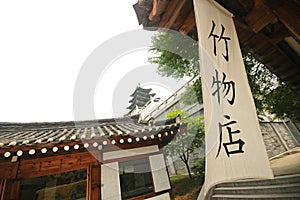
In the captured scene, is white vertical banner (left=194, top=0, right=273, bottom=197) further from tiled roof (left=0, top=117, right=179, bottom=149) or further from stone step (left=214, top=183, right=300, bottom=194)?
stone step (left=214, top=183, right=300, bottom=194)

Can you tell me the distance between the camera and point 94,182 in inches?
172

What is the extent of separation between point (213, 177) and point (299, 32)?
1.97m

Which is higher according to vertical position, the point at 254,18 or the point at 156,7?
the point at 156,7

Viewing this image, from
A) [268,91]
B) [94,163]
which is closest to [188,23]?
[94,163]

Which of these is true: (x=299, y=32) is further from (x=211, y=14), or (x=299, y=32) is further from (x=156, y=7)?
(x=156, y=7)

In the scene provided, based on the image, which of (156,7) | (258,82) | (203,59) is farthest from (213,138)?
(258,82)

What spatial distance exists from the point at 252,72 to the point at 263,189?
460 cm

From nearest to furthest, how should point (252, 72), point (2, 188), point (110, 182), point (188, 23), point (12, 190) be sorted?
1. point (188, 23)
2. point (2, 188)
3. point (12, 190)
4. point (110, 182)
5. point (252, 72)

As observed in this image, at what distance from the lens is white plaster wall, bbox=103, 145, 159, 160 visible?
189 inches

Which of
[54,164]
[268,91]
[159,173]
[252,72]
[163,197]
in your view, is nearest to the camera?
[54,164]

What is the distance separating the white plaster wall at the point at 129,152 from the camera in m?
4.79

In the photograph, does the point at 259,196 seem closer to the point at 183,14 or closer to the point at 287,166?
the point at 287,166

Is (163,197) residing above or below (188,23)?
below

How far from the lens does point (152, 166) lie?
5180mm
